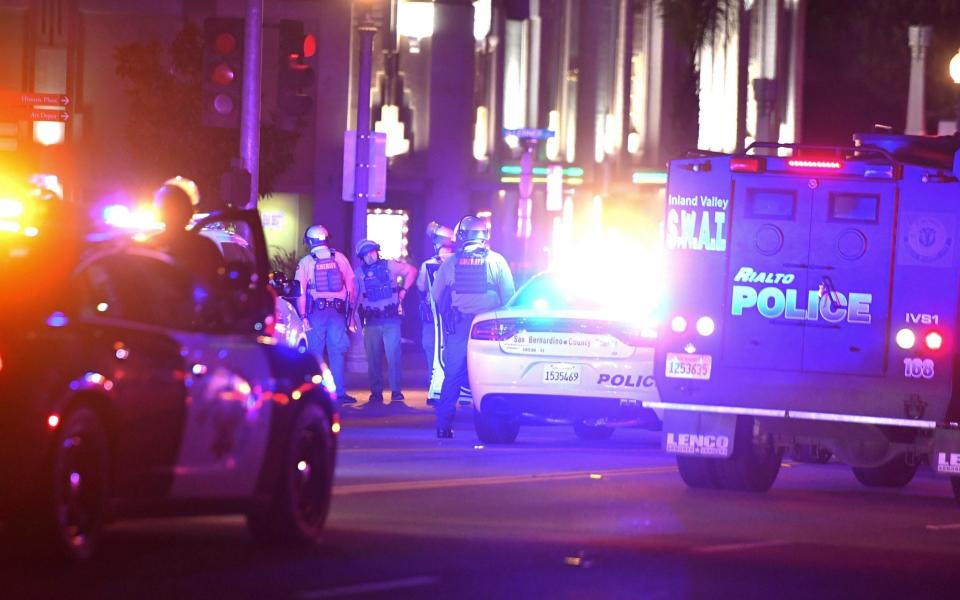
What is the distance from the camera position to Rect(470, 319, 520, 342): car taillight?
18.8m

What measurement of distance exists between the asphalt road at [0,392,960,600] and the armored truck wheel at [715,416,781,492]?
0.17m

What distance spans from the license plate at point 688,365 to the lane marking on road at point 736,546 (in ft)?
10.5

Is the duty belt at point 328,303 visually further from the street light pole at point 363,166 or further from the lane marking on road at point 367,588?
the lane marking on road at point 367,588

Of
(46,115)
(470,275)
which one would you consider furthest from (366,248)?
(46,115)

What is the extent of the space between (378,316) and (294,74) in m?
3.87

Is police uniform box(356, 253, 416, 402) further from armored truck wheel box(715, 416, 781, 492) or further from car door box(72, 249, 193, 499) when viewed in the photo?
car door box(72, 249, 193, 499)

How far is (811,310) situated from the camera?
15719 mm

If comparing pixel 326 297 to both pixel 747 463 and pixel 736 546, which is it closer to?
pixel 747 463

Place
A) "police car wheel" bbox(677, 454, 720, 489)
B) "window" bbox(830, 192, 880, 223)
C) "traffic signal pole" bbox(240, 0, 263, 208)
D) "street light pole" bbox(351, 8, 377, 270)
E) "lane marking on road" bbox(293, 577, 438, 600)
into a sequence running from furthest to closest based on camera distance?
"street light pole" bbox(351, 8, 377, 270) → "traffic signal pole" bbox(240, 0, 263, 208) → "police car wheel" bbox(677, 454, 720, 489) → "window" bbox(830, 192, 880, 223) → "lane marking on road" bbox(293, 577, 438, 600)

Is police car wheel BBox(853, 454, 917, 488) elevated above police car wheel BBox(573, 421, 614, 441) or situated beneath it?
elevated above

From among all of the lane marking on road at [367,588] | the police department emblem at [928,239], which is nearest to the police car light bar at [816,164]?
the police department emblem at [928,239]

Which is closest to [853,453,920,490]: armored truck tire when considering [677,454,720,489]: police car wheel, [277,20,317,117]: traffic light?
[677,454,720,489]: police car wheel

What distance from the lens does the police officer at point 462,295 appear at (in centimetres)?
1981

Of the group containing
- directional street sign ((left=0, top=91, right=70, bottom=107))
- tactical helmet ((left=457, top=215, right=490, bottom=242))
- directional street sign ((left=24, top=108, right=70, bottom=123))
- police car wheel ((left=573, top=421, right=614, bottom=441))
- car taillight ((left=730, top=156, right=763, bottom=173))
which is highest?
directional street sign ((left=0, top=91, right=70, bottom=107))
